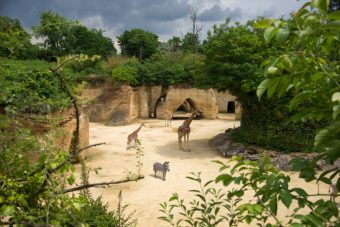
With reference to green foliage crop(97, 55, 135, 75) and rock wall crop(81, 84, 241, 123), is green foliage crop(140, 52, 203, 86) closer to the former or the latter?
rock wall crop(81, 84, 241, 123)

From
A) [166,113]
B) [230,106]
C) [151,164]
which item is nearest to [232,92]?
[151,164]

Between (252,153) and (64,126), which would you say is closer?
(64,126)

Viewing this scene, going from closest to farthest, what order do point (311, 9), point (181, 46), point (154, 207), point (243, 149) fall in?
point (311, 9) < point (154, 207) < point (243, 149) < point (181, 46)

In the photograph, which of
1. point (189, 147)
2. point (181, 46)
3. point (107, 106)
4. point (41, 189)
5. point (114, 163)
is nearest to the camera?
point (41, 189)

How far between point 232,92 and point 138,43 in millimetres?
25255

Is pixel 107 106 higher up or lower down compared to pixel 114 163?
higher up

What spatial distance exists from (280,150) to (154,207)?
6096 mm

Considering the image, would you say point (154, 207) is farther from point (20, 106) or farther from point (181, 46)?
point (181, 46)

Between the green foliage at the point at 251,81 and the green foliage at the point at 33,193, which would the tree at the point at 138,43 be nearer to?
the green foliage at the point at 251,81

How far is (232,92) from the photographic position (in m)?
13.7

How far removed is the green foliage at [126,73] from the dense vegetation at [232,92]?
0.23 ft

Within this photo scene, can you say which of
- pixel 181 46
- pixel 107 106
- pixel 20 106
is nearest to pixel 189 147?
pixel 107 106

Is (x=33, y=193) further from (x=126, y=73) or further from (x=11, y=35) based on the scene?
(x=126, y=73)

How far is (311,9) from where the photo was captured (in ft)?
4.69
